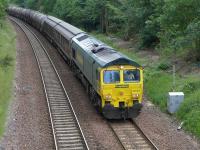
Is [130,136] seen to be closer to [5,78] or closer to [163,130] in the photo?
[163,130]

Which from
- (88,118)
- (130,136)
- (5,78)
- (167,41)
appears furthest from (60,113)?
(167,41)

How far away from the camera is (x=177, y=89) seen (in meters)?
23.8

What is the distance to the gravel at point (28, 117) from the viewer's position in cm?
1781

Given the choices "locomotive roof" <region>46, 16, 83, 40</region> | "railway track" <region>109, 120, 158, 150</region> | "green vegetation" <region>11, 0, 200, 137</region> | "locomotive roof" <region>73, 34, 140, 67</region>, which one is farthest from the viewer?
"locomotive roof" <region>46, 16, 83, 40</region>

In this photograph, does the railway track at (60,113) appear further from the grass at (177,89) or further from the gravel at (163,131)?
the grass at (177,89)

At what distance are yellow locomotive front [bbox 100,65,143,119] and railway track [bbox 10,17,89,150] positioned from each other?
6.05 feet

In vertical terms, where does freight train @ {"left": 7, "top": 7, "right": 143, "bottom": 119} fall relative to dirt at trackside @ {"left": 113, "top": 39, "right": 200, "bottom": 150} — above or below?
above

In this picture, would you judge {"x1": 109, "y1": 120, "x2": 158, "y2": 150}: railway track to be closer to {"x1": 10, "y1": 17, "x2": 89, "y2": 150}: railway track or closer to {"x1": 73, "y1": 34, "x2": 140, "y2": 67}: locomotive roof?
{"x1": 10, "y1": 17, "x2": 89, "y2": 150}: railway track

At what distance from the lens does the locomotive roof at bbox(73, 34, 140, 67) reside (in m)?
20.6

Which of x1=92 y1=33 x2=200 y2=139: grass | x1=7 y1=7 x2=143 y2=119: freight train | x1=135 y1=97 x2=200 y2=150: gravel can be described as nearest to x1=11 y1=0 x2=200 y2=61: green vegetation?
x1=92 y1=33 x2=200 y2=139: grass

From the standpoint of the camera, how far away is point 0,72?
28.6 metres

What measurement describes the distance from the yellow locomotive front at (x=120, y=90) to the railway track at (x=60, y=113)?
6.05ft

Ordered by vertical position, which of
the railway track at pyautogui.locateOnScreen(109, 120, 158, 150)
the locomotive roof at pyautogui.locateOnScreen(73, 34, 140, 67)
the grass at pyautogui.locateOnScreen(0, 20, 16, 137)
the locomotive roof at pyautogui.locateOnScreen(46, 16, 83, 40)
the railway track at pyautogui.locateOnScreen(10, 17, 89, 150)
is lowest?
the railway track at pyautogui.locateOnScreen(109, 120, 158, 150)

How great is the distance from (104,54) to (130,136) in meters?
5.19
